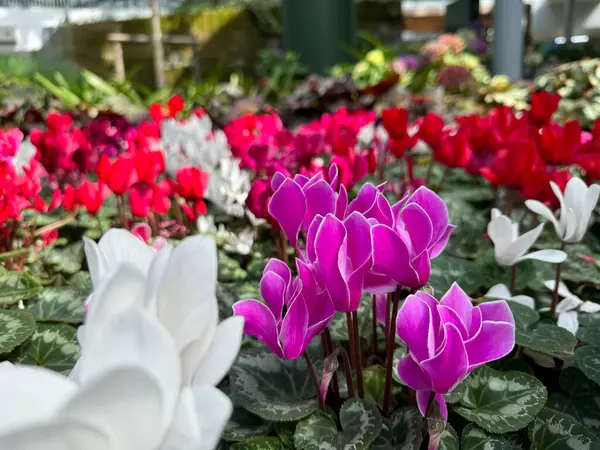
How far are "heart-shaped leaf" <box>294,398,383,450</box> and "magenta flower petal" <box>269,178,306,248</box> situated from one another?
243 mm

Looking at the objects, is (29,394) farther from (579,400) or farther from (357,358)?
(579,400)

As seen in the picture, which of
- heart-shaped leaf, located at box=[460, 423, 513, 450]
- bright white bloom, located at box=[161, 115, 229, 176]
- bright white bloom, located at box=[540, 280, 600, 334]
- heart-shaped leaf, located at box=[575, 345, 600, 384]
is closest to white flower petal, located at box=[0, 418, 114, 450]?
heart-shaped leaf, located at box=[460, 423, 513, 450]

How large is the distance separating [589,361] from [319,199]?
1.85ft

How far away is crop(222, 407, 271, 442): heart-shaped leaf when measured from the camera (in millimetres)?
855

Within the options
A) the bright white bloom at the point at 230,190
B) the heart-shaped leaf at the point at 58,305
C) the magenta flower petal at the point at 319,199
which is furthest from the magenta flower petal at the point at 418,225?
the bright white bloom at the point at 230,190

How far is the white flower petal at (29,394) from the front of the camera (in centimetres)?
36

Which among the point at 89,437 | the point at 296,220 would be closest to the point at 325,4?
the point at 296,220

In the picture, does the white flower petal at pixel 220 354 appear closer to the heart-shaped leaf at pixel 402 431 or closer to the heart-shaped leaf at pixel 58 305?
the heart-shaped leaf at pixel 402 431

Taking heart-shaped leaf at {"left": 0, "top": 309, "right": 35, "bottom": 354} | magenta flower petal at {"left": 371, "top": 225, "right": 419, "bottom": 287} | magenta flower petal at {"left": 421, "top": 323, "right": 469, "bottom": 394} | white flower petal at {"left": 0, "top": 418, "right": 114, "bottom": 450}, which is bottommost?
heart-shaped leaf at {"left": 0, "top": 309, "right": 35, "bottom": 354}

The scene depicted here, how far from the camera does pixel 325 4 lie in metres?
6.77

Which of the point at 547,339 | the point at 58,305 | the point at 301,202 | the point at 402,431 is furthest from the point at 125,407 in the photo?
the point at 58,305

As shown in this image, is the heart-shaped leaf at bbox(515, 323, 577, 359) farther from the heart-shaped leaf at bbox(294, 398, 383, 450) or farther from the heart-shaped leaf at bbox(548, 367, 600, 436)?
the heart-shaped leaf at bbox(294, 398, 383, 450)

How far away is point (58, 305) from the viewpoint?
1.23m

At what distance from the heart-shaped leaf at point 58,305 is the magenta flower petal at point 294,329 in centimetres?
62
